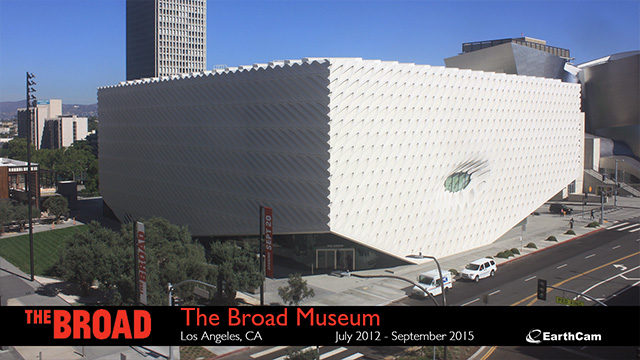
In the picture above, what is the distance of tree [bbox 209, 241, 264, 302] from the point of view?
30.0 m

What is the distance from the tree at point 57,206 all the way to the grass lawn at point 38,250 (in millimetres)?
4311

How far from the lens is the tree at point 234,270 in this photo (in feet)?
98.5

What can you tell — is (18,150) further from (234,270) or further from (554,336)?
(554,336)

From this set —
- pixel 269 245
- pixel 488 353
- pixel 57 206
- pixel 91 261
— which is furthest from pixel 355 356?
pixel 57 206

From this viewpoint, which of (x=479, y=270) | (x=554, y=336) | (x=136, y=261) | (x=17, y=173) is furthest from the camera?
(x=17, y=173)

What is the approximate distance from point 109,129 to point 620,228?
6644 centimetres

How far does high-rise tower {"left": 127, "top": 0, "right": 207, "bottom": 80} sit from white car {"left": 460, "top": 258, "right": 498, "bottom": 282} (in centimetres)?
12559

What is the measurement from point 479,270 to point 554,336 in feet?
66.1

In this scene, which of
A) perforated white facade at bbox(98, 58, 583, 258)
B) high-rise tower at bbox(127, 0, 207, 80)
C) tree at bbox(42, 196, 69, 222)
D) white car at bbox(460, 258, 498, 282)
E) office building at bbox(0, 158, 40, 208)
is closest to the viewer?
perforated white facade at bbox(98, 58, 583, 258)

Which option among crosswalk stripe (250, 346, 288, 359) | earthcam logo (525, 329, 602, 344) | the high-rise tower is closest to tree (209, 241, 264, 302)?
crosswalk stripe (250, 346, 288, 359)

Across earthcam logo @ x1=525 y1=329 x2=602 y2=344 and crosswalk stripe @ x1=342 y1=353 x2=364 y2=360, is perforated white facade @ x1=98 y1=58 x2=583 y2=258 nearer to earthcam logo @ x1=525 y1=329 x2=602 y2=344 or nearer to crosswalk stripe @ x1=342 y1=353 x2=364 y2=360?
crosswalk stripe @ x1=342 y1=353 x2=364 y2=360

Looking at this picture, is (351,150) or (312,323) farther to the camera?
(351,150)

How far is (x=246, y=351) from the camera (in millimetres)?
25797

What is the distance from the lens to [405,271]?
131 feet
